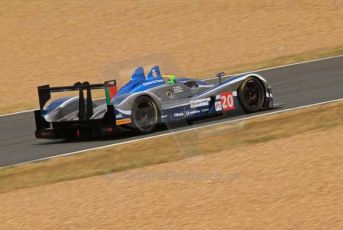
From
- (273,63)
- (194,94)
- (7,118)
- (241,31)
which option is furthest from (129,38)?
(194,94)

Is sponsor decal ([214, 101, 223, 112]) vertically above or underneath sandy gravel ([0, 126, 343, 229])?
above

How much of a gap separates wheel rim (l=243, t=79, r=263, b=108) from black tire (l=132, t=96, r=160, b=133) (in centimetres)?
182

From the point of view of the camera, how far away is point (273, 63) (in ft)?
71.0

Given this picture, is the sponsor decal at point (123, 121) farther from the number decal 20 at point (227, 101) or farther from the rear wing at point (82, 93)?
the number decal 20 at point (227, 101)

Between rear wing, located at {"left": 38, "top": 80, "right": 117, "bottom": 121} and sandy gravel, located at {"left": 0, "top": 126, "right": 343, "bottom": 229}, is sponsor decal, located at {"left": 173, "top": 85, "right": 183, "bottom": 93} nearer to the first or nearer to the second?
rear wing, located at {"left": 38, "top": 80, "right": 117, "bottom": 121}

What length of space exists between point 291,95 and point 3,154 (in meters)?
6.15

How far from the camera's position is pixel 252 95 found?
1477cm

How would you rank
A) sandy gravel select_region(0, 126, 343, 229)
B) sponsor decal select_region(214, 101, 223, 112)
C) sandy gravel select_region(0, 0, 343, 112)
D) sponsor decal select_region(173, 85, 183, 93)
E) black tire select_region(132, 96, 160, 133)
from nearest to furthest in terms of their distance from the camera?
sandy gravel select_region(0, 126, 343, 229) < black tire select_region(132, 96, 160, 133) < sponsor decal select_region(173, 85, 183, 93) < sponsor decal select_region(214, 101, 223, 112) < sandy gravel select_region(0, 0, 343, 112)

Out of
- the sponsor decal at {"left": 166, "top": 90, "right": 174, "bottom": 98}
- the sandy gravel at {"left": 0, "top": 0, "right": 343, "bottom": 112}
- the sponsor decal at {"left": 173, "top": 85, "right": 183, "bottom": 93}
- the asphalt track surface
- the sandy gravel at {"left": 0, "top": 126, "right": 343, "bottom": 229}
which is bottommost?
the sandy gravel at {"left": 0, "top": 126, "right": 343, "bottom": 229}

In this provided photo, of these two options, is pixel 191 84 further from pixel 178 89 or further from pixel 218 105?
pixel 218 105

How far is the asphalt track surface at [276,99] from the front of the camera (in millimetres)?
13680

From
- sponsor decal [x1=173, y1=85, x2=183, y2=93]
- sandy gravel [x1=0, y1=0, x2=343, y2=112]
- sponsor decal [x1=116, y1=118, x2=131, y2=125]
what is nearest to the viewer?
sponsor decal [x1=116, y1=118, x2=131, y2=125]

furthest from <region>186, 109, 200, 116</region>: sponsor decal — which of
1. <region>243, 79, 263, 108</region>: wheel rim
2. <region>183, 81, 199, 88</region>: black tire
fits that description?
<region>243, 79, 263, 108</region>: wheel rim

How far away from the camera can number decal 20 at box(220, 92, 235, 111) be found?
14.3m
